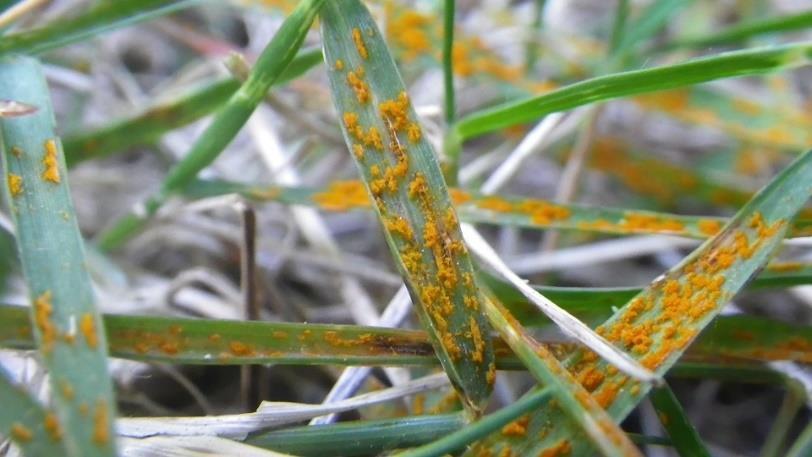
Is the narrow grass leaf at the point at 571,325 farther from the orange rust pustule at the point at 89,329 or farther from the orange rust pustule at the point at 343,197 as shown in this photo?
the orange rust pustule at the point at 89,329

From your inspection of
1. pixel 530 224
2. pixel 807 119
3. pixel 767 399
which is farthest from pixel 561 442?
pixel 807 119

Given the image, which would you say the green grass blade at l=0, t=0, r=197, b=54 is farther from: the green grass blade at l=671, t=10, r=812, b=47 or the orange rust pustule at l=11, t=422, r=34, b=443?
the green grass blade at l=671, t=10, r=812, b=47

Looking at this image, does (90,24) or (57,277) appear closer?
(57,277)

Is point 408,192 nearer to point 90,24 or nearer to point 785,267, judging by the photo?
point 785,267

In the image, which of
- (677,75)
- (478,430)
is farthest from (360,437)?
(677,75)

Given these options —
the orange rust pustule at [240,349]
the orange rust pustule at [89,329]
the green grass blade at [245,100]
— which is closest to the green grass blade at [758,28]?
the green grass blade at [245,100]
